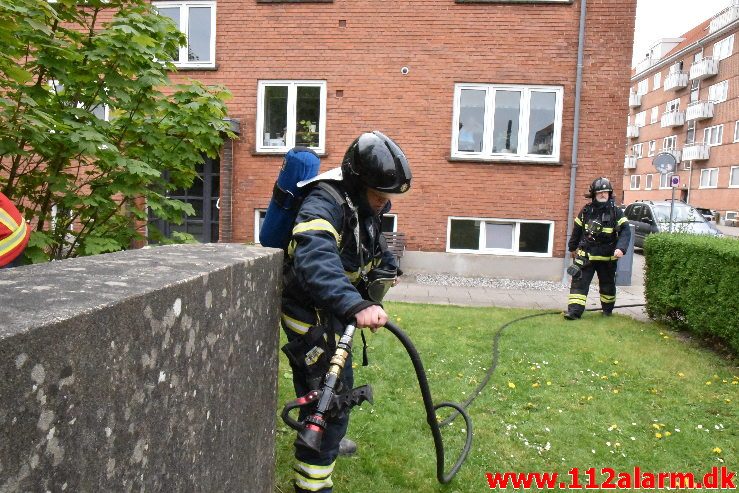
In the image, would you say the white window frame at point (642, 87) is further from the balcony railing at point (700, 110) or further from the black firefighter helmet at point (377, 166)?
the black firefighter helmet at point (377, 166)

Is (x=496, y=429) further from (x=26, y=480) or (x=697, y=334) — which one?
(x=697, y=334)

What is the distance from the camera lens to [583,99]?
11.1 metres

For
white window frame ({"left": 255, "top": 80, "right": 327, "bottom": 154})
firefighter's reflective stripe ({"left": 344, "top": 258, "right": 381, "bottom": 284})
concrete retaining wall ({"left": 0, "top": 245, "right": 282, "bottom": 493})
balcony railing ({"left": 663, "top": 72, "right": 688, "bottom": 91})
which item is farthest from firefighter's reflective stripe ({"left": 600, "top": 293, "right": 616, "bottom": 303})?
balcony railing ({"left": 663, "top": 72, "right": 688, "bottom": 91})

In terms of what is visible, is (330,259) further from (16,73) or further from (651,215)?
(651,215)

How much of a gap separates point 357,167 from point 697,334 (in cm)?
598

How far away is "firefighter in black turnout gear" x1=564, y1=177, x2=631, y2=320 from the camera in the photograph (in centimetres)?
789

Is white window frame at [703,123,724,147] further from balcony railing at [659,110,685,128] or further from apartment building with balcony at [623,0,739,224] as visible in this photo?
balcony railing at [659,110,685,128]

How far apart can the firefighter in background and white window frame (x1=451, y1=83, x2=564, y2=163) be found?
1005cm

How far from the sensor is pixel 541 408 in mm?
4438

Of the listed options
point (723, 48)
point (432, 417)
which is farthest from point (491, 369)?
point (723, 48)

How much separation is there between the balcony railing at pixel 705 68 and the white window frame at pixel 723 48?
20.0 inches

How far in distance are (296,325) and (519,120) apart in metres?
10.0

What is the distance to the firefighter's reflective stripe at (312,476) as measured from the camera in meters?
2.67

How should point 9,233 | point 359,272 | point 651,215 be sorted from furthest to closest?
1. point 651,215
2. point 359,272
3. point 9,233
